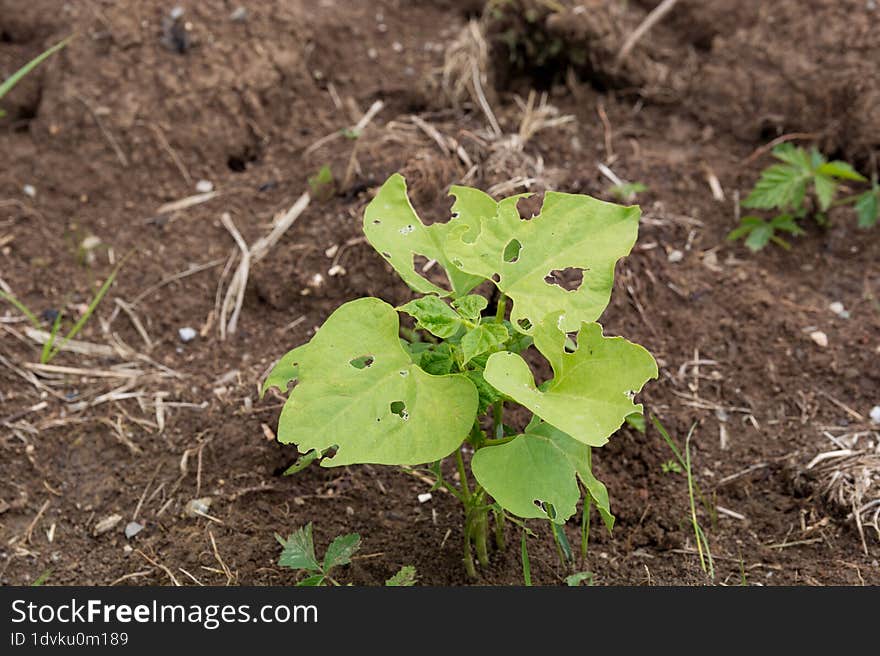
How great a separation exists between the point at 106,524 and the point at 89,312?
23.1 inches

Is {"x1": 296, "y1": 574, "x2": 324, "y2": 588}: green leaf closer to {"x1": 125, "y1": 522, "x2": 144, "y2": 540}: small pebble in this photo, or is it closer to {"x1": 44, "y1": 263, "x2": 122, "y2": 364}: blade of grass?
{"x1": 125, "y1": 522, "x2": 144, "y2": 540}: small pebble

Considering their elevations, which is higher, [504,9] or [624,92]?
[504,9]

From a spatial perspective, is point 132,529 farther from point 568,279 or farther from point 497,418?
point 568,279

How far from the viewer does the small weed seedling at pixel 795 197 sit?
2.72m

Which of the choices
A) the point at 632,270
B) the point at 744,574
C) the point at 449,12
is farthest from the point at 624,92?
the point at 744,574

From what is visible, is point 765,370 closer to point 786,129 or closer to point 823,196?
point 823,196

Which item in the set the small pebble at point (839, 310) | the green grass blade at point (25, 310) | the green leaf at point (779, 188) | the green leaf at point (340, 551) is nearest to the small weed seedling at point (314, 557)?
the green leaf at point (340, 551)

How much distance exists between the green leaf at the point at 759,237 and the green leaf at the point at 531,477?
1.30 m

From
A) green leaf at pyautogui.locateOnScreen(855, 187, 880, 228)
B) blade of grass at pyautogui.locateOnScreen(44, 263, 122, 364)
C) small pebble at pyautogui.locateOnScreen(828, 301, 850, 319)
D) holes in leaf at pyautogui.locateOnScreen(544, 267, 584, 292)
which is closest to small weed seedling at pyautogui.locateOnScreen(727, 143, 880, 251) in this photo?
green leaf at pyautogui.locateOnScreen(855, 187, 880, 228)

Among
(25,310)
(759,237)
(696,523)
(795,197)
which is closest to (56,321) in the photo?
(25,310)

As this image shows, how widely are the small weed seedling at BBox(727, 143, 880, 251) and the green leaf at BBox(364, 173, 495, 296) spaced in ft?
4.03

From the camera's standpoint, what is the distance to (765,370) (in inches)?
96.4

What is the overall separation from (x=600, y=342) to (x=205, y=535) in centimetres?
102

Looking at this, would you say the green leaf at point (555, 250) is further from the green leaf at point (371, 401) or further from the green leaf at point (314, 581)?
the green leaf at point (314, 581)
